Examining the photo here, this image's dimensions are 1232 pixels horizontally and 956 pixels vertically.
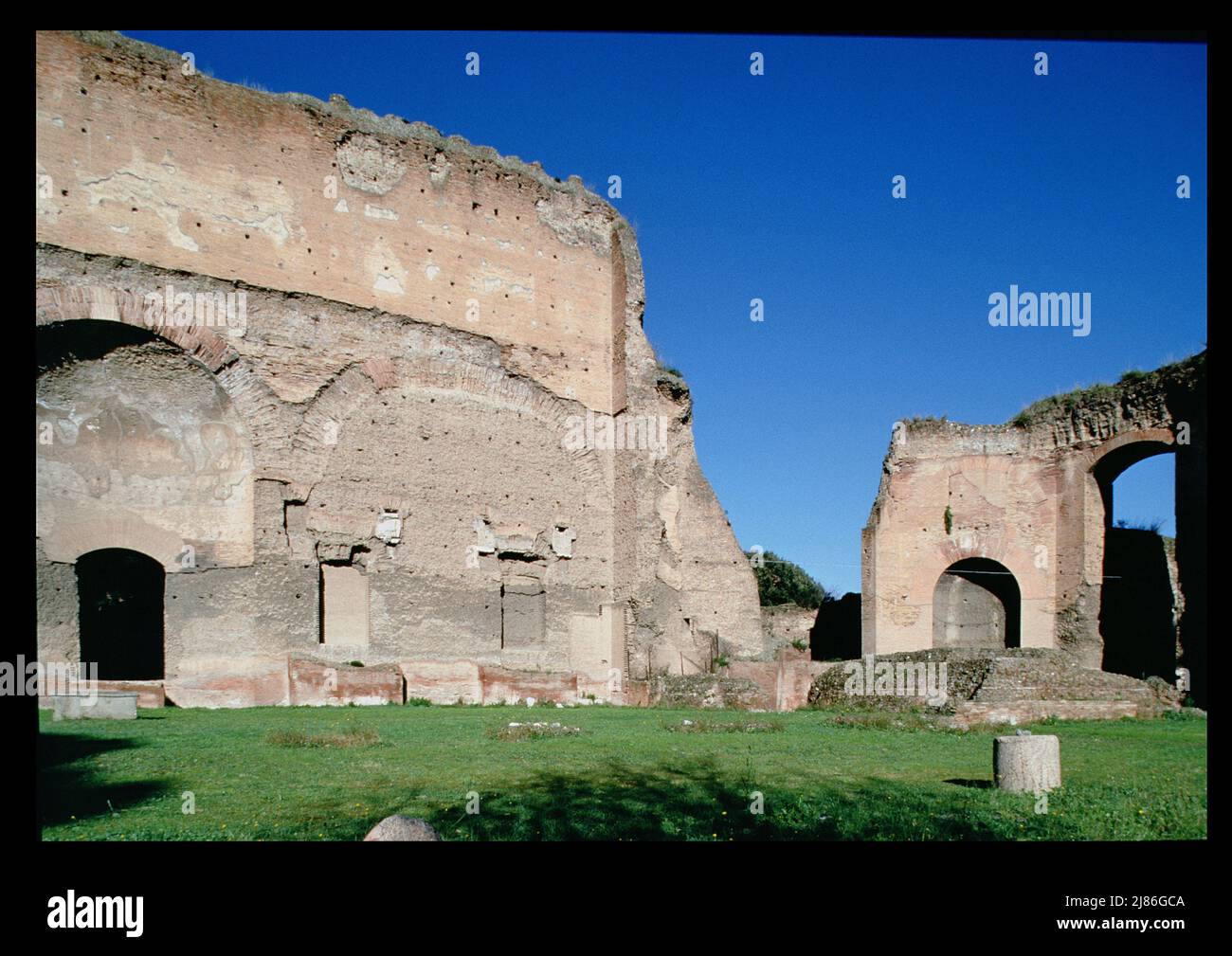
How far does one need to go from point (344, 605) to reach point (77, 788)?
950cm

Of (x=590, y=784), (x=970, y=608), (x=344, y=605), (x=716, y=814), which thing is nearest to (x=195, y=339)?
(x=344, y=605)

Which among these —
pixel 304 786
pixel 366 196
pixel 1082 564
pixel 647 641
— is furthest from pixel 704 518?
pixel 304 786

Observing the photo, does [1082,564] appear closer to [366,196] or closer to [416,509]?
[416,509]

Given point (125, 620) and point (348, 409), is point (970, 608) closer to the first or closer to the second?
point (348, 409)

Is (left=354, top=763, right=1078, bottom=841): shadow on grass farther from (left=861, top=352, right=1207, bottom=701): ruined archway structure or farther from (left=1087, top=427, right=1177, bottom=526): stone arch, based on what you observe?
(left=1087, top=427, right=1177, bottom=526): stone arch

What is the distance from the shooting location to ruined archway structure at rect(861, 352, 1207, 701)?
1695cm

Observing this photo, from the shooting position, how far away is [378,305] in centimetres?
1716

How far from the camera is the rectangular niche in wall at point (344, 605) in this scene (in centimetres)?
1561

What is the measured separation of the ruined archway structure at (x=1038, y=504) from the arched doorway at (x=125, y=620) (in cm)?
1508

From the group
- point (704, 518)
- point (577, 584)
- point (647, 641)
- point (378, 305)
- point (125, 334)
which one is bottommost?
point (647, 641)

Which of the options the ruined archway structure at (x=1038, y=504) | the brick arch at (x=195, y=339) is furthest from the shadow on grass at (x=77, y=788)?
the ruined archway structure at (x=1038, y=504)

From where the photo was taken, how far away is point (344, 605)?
15789 millimetres

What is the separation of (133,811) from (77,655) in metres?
9.09

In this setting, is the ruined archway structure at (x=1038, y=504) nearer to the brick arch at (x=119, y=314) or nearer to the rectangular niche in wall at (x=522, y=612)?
the rectangular niche in wall at (x=522, y=612)
